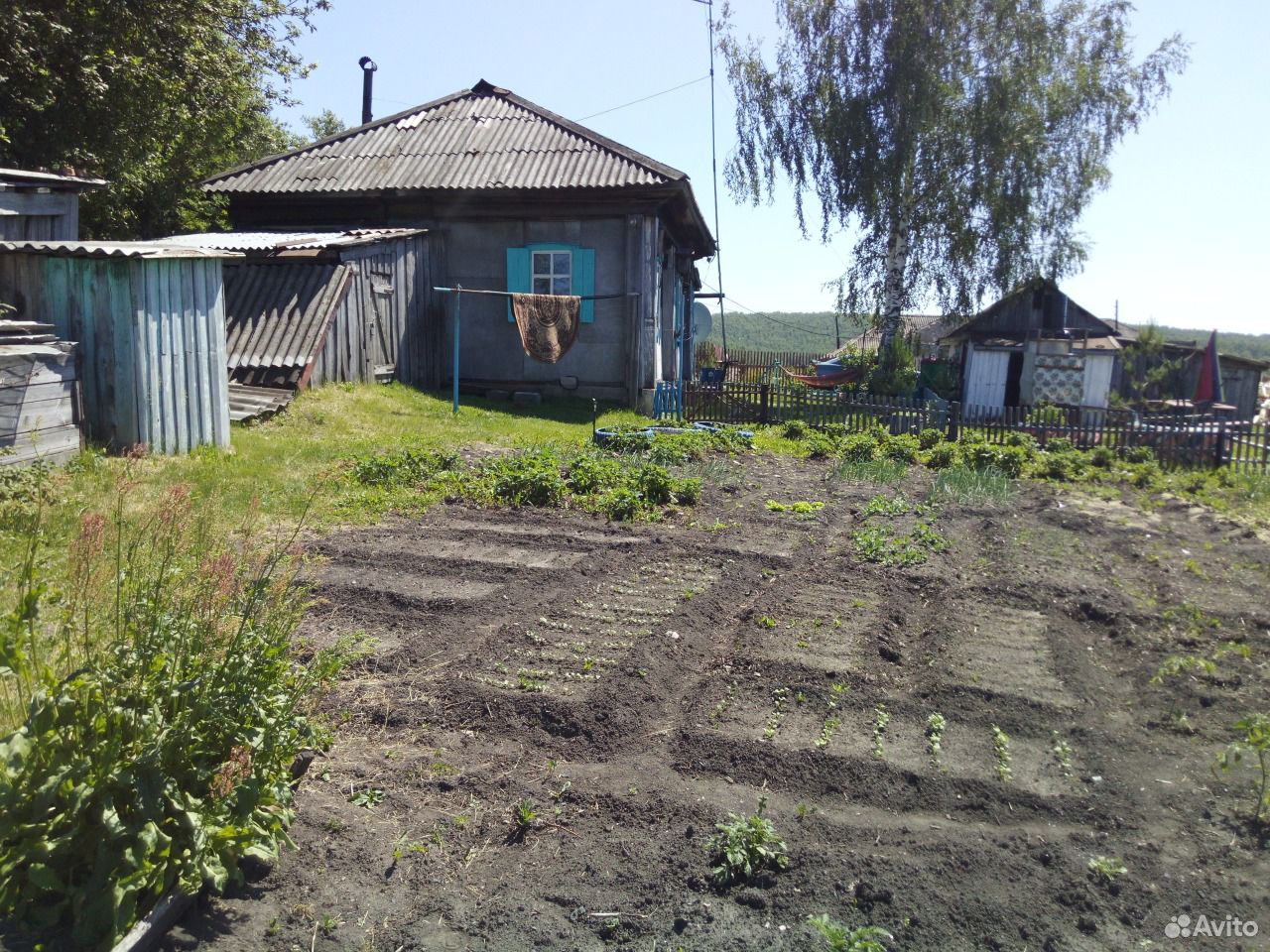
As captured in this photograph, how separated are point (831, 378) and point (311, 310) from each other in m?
20.7

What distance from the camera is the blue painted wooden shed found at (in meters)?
8.20

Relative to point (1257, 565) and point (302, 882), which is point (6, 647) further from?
point (1257, 565)

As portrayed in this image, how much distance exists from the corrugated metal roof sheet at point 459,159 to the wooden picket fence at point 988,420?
371cm

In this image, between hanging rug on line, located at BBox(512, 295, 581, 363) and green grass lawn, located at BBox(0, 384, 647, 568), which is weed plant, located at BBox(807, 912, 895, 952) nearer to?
green grass lawn, located at BBox(0, 384, 647, 568)

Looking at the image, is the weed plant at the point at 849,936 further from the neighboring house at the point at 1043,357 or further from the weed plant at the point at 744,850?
the neighboring house at the point at 1043,357

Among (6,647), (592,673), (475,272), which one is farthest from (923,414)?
(6,647)

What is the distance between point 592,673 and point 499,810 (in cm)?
128

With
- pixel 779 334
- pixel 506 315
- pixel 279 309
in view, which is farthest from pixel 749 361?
pixel 779 334

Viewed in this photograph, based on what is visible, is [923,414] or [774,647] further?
[923,414]

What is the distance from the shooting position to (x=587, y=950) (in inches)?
112

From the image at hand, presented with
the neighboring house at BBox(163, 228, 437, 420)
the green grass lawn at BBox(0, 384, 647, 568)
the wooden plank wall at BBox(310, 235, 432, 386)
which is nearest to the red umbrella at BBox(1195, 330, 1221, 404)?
the green grass lawn at BBox(0, 384, 647, 568)

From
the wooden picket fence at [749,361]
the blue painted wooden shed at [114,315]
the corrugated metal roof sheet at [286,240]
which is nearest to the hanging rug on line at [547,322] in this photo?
the corrugated metal roof sheet at [286,240]

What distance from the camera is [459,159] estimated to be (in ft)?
53.1

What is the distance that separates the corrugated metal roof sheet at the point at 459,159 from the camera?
15172mm
